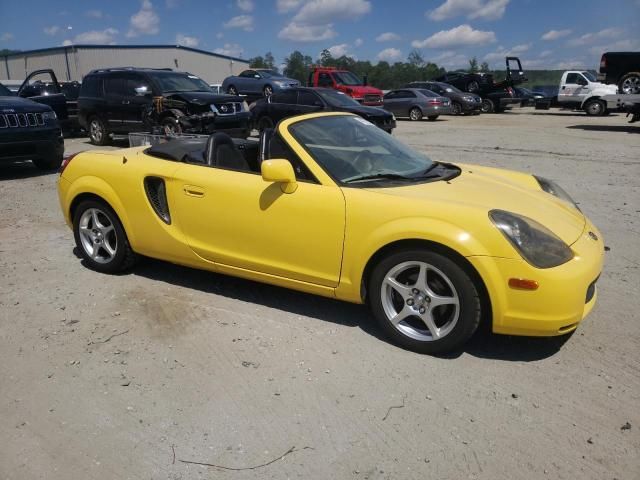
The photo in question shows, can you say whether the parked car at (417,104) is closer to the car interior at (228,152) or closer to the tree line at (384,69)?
the car interior at (228,152)

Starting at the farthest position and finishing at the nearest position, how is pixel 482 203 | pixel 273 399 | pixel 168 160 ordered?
pixel 168 160
pixel 482 203
pixel 273 399

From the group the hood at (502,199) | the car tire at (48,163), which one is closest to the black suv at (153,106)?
the car tire at (48,163)

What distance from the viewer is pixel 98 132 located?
13.2 metres

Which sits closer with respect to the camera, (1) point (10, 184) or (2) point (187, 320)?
(2) point (187, 320)

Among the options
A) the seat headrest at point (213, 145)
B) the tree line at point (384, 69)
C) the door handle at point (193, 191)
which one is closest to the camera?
the door handle at point (193, 191)

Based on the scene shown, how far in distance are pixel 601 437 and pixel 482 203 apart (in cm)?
139

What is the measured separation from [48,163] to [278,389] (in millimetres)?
8715

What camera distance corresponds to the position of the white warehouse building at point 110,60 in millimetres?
47875

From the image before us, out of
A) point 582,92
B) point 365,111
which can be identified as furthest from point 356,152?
point 582,92

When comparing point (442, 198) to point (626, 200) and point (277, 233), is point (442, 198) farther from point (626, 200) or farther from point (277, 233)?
point (626, 200)

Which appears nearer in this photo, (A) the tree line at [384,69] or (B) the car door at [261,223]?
(B) the car door at [261,223]

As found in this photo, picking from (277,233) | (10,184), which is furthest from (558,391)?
(10,184)

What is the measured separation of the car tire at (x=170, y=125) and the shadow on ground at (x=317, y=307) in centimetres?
678

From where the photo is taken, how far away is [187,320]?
377 centimetres
